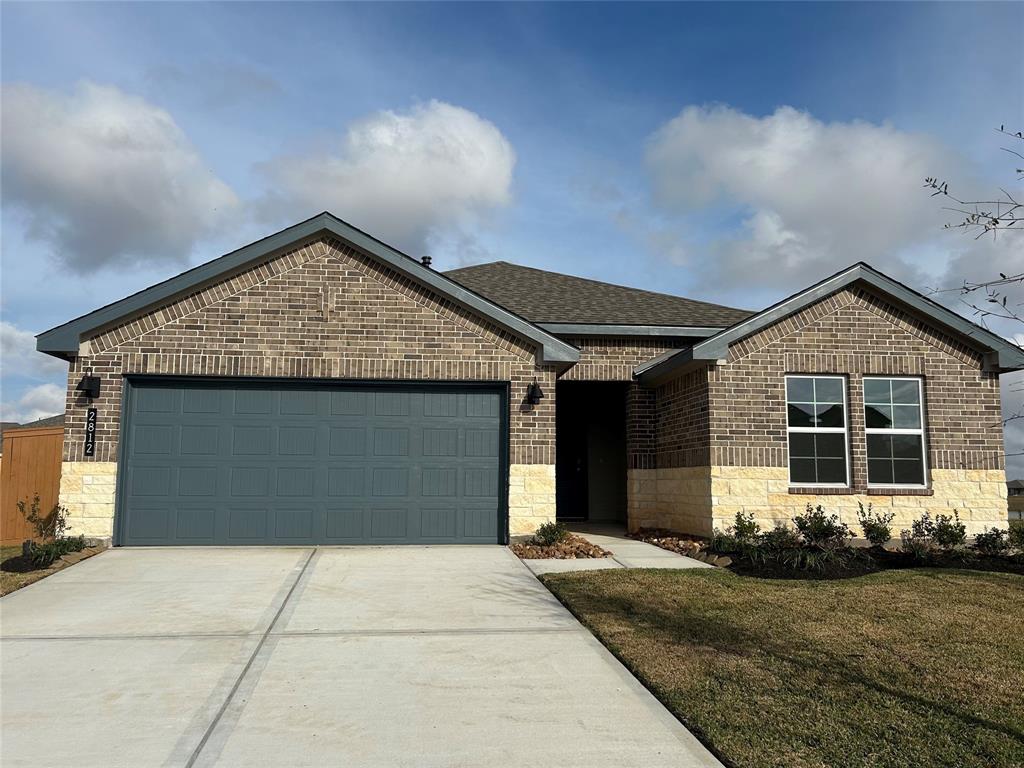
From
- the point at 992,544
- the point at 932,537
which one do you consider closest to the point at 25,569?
the point at 932,537

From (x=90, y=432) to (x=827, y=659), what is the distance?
414 inches

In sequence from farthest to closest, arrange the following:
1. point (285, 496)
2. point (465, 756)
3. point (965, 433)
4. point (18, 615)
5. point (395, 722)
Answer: point (965, 433)
point (285, 496)
point (18, 615)
point (395, 722)
point (465, 756)

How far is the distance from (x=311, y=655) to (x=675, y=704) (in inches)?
115

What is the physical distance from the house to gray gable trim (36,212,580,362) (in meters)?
0.03

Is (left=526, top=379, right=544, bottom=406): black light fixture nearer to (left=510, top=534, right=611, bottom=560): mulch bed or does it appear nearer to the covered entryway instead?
(left=510, top=534, right=611, bottom=560): mulch bed

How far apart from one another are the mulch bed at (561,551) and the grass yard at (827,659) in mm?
1641

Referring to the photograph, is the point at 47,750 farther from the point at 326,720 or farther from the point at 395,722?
the point at 395,722

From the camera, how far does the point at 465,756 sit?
4.21 metres

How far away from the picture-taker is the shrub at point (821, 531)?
418 inches

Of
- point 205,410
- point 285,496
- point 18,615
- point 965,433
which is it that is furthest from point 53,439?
point 965,433

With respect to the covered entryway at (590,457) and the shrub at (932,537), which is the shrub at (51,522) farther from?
the shrub at (932,537)

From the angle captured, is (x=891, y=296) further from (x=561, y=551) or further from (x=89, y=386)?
(x=89, y=386)

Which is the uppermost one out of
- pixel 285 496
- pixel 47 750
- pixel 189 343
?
pixel 189 343

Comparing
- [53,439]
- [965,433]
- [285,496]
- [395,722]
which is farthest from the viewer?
[53,439]
